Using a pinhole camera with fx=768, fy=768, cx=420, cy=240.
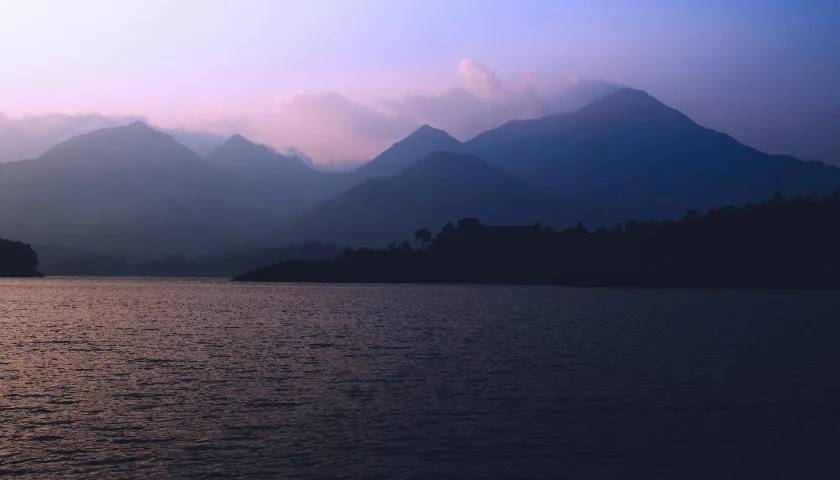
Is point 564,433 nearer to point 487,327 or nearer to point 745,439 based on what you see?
point 745,439

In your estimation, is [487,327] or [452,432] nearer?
[452,432]

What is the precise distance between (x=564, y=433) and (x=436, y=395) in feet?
35.7

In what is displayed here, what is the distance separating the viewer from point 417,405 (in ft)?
131

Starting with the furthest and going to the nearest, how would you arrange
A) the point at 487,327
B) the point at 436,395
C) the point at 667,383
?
the point at 487,327, the point at 667,383, the point at 436,395

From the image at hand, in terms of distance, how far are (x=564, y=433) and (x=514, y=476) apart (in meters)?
7.01

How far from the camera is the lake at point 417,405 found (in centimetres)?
2888

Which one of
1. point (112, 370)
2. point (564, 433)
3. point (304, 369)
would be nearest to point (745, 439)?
point (564, 433)

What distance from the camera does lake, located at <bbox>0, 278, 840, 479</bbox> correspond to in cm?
2888

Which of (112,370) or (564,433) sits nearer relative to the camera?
(564,433)

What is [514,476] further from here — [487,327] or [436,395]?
[487,327]

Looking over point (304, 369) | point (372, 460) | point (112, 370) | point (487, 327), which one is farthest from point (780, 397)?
point (487, 327)

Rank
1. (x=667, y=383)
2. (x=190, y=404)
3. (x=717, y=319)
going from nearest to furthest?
(x=190, y=404) < (x=667, y=383) < (x=717, y=319)

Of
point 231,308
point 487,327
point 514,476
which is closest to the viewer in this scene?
point 514,476

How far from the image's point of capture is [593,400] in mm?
41719
